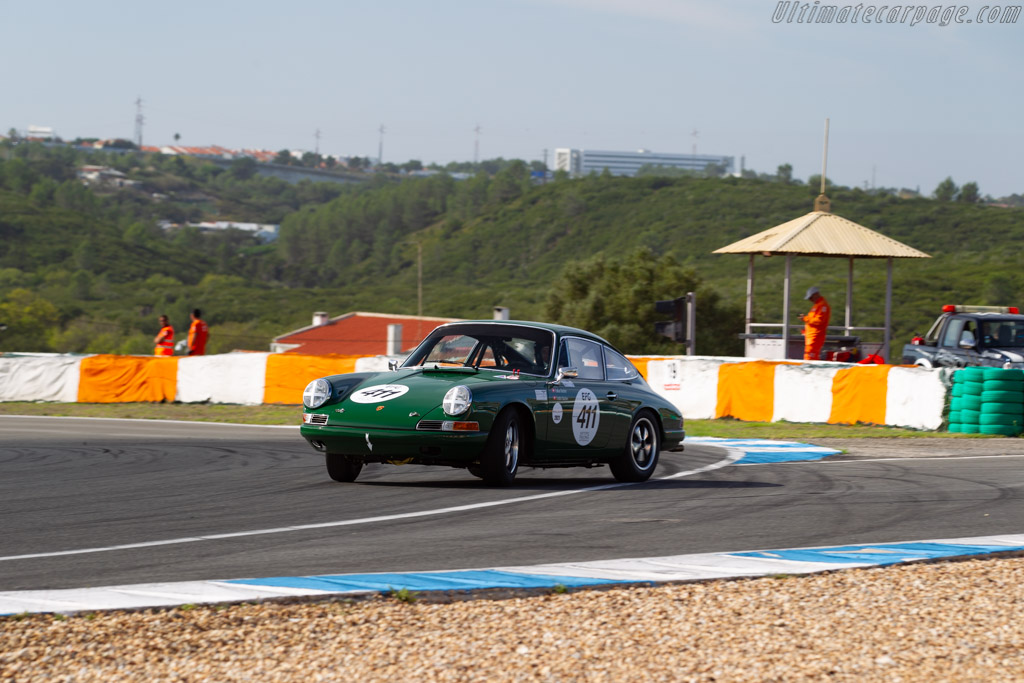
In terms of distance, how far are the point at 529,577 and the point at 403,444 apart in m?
3.38

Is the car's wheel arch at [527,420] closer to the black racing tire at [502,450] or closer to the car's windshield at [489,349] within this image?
the black racing tire at [502,450]

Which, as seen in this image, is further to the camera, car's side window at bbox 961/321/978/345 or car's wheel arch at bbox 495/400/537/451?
car's side window at bbox 961/321/978/345

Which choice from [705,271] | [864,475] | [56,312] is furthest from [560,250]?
[864,475]

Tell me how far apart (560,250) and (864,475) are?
13779cm

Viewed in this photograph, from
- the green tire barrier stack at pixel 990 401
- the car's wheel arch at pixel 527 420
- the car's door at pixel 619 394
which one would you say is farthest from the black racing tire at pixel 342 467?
the green tire barrier stack at pixel 990 401

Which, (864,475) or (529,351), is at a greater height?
(529,351)

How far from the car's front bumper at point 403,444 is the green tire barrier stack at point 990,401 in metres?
9.77

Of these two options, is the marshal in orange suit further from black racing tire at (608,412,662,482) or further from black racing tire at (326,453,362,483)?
black racing tire at (326,453,362,483)

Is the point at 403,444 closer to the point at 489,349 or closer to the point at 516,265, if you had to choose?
the point at 489,349

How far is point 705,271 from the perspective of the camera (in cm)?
11325

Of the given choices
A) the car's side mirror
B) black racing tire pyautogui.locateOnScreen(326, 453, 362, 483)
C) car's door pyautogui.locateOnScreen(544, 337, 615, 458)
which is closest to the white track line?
car's door pyautogui.locateOnScreen(544, 337, 615, 458)

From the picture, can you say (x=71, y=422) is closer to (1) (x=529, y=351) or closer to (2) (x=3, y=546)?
(1) (x=529, y=351)

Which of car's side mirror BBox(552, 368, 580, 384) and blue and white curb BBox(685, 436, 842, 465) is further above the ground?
car's side mirror BBox(552, 368, 580, 384)

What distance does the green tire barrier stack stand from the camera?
16109 mm
